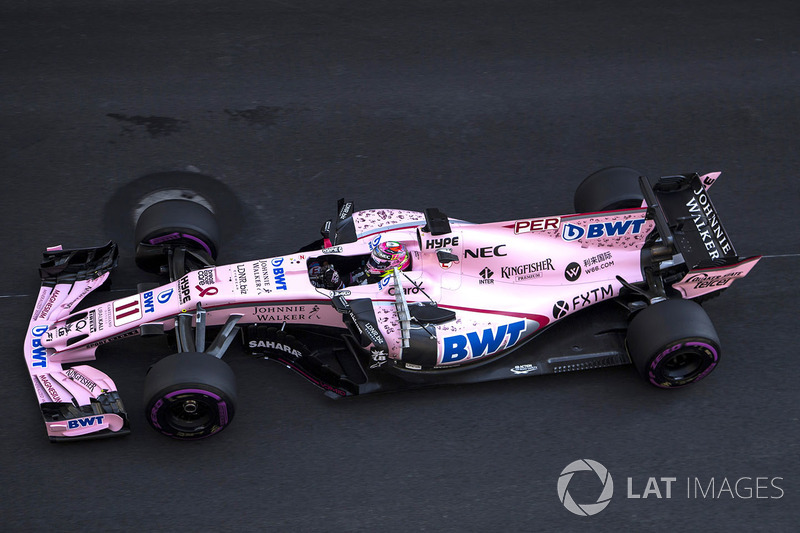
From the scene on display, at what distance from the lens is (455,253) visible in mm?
7770

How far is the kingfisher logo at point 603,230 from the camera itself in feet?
25.8

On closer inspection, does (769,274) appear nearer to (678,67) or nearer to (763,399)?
(763,399)

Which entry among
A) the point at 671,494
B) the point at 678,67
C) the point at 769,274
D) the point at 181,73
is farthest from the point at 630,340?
the point at 181,73

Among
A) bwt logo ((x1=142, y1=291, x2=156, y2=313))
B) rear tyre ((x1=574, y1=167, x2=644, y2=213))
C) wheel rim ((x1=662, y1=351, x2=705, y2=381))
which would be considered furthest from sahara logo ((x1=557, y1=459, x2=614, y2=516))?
bwt logo ((x1=142, y1=291, x2=156, y2=313))

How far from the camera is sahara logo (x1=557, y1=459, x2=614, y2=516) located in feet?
23.1

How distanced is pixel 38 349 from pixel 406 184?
4.25 meters

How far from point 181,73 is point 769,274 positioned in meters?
7.38

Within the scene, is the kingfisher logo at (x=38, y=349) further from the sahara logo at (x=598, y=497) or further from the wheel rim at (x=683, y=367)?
the wheel rim at (x=683, y=367)

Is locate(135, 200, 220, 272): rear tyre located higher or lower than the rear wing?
higher

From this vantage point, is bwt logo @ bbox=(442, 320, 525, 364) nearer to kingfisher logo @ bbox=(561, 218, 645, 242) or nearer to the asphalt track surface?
the asphalt track surface

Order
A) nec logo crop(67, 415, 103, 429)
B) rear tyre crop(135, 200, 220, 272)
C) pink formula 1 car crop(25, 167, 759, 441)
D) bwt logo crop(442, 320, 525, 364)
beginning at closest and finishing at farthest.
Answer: nec logo crop(67, 415, 103, 429) < pink formula 1 car crop(25, 167, 759, 441) < bwt logo crop(442, 320, 525, 364) < rear tyre crop(135, 200, 220, 272)

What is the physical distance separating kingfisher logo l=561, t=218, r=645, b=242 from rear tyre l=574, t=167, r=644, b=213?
0.51m

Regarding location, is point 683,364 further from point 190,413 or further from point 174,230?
point 174,230

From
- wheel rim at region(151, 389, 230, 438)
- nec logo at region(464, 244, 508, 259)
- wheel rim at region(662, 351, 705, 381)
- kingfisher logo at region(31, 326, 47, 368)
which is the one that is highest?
nec logo at region(464, 244, 508, 259)
